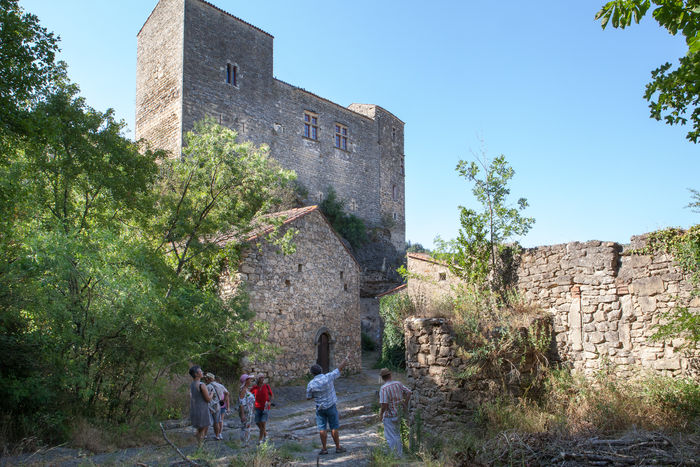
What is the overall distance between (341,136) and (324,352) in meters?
20.5

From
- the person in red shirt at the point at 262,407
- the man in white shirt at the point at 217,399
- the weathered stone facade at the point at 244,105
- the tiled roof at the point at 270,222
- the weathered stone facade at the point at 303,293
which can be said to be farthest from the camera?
the weathered stone facade at the point at 244,105

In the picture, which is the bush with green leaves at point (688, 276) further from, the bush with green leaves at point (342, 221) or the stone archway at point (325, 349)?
the bush with green leaves at point (342, 221)

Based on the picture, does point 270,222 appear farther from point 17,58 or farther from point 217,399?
point 17,58

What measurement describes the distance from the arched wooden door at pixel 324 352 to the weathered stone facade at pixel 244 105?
13.3 meters


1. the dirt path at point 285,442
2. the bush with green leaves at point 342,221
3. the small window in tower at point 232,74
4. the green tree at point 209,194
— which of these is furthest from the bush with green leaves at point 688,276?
the bush with green leaves at point 342,221

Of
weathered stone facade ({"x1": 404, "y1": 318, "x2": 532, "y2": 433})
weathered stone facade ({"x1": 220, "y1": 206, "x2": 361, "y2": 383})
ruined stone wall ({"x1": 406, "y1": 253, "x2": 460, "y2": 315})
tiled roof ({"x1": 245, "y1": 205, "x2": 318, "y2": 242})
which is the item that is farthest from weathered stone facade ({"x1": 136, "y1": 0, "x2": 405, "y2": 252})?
weathered stone facade ({"x1": 404, "y1": 318, "x2": 532, "y2": 433})

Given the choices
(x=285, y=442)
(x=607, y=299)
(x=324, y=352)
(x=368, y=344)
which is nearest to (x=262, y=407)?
(x=285, y=442)

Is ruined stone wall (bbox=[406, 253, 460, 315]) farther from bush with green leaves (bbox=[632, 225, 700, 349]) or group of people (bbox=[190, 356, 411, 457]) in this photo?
bush with green leaves (bbox=[632, 225, 700, 349])

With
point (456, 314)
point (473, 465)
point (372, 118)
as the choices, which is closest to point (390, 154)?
point (372, 118)

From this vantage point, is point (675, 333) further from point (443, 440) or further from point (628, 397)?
point (443, 440)

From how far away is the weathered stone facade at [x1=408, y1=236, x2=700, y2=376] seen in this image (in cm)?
760

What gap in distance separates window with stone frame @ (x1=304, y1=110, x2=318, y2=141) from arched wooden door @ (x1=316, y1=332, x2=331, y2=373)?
58.2 ft

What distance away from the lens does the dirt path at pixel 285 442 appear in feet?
22.9

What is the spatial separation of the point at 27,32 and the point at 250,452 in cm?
684
